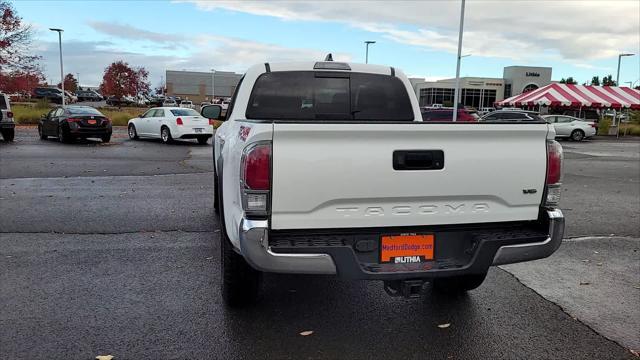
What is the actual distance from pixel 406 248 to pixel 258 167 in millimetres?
1082

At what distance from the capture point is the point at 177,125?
2114 cm

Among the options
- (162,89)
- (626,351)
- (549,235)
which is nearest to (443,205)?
(549,235)

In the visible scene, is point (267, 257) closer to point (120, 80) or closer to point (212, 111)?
point (212, 111)

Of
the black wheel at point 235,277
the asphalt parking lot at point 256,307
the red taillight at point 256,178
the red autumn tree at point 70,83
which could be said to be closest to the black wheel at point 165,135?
the asphalt parking lot at point 256,307

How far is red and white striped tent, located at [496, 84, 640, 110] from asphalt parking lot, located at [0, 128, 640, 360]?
2976 cm

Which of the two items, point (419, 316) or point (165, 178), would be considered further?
point (165, 178)

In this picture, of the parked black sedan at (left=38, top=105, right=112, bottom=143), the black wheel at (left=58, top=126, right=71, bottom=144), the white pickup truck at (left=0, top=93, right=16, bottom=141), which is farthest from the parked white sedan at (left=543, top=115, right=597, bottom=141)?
the white pickup truck at (left=0, top=93, right=16, bottom=141)

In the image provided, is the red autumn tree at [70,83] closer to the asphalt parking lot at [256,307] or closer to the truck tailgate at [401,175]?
the asphalt parking lot at [256,307]

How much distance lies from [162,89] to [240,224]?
117 m

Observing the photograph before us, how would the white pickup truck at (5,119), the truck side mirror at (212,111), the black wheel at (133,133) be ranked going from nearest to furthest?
the truck side mirror at (212,111), the white pickup truck at (5,119), the black wheel at (133,133)

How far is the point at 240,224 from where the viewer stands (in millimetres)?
3184

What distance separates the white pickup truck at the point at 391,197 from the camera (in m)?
3.12

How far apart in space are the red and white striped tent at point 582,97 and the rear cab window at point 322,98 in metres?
32.9

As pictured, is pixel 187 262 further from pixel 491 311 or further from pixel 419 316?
pixel 491 311
